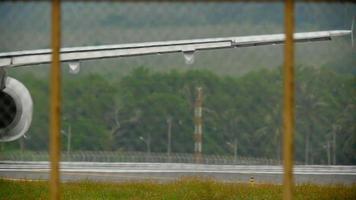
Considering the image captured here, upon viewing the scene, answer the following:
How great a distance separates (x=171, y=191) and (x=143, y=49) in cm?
251

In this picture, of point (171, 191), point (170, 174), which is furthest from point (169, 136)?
point (171, 191)

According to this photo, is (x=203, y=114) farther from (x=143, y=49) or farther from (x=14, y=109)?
(x=143, y=49)

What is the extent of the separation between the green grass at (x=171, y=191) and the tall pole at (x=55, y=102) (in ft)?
18.4

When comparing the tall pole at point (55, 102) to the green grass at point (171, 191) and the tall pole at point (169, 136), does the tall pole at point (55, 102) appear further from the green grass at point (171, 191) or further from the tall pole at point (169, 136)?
the tall pole at point (169, 136)

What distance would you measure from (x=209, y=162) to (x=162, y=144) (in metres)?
3.35

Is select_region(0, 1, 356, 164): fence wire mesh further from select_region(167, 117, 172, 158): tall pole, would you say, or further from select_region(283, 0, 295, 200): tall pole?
select_region(283, 0, 295, 200): tall pole

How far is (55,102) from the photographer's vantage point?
707cm

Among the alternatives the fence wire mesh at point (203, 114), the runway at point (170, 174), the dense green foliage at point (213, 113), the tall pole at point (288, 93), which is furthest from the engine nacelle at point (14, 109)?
the tall pole at point (288, 93)

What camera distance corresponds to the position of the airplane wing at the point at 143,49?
14516mm

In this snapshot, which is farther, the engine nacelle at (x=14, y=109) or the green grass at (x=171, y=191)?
the engine nacelle at (x=14, y=109)

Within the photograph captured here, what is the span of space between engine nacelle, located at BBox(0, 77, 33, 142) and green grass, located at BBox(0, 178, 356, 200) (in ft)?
8.61

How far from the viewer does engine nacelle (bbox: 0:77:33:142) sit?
688 inches

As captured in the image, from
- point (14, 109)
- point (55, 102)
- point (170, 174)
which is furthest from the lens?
point (170, 174)

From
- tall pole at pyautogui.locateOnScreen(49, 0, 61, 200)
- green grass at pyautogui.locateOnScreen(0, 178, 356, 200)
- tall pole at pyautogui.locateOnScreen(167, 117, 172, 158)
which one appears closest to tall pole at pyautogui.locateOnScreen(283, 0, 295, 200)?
tall pole at pyautogui.locateOnScreen(49, 0, 61, 200)
